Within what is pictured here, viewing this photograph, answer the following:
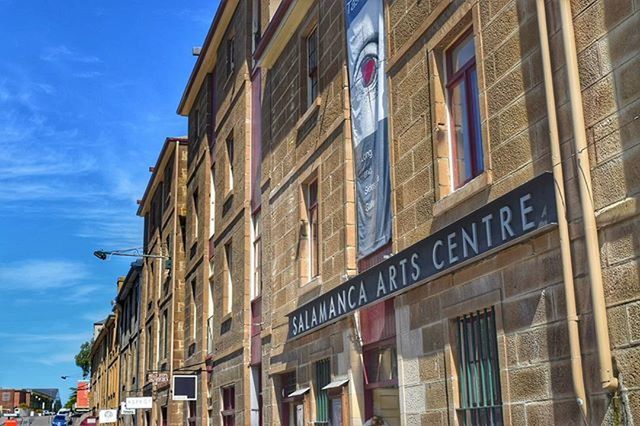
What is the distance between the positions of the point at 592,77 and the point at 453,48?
308 cm

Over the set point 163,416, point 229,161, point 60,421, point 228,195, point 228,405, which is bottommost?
point 60,421

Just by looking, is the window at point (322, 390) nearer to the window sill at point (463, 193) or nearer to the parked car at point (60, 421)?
the window sill at point (463, 193)

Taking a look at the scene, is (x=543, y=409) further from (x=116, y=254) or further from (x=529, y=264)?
(x=116, y=254)

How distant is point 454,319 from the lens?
9500mm

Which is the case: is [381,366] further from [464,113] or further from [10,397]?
[10,397]

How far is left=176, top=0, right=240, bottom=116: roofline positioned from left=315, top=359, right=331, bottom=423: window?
462 inches

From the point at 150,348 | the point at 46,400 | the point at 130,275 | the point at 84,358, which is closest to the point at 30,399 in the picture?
the point at 46,400

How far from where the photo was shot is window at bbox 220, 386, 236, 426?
65.5ft

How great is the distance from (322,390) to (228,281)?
25.4ft

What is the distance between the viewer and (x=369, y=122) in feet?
40.3

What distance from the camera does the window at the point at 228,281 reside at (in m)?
20.9

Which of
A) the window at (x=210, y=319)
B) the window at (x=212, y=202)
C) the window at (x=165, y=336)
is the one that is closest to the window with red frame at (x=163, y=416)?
the window at (x=165, y=336)

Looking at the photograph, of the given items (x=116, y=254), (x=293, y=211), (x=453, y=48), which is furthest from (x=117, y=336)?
(x=453, y=48)

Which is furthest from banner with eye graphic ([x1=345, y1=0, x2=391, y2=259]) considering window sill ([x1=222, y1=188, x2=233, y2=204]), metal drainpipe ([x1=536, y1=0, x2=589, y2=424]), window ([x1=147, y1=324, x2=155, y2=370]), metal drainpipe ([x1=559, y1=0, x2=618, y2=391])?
window ([x1=147, y1=324, x2=155, y2=370])
